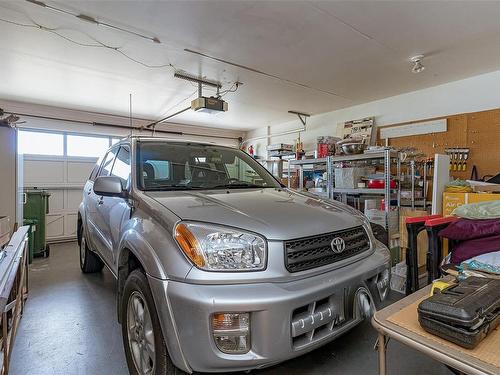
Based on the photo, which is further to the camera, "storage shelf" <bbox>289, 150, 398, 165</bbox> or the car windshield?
"storage shelf" <bbox>289, 150, 398, 165</bbox>

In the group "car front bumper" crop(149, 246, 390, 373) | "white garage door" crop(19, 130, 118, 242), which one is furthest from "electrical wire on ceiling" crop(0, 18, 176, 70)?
"car front bumper" crop(149, 246, 390, 373)

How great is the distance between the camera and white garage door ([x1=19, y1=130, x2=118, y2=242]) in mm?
6137

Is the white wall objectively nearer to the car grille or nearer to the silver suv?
the silver suv

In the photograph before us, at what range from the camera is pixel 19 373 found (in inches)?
68.7

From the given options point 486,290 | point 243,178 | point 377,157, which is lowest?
point 486,290

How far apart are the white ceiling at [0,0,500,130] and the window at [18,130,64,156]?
89 cm

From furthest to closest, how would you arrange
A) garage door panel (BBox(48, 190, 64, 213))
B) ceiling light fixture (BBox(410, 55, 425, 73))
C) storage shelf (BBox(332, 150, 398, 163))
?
garage door panel (BBox(48, 190, 64, 213)) < ceiling light fixture (BBox(410, 55, 425, 73)) < storage shelf (BBox(332, 150, 398, 163))

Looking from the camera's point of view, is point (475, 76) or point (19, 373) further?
point (475, 76)

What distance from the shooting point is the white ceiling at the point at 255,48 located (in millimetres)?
2738

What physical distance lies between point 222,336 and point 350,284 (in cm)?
66

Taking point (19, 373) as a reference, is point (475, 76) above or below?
above

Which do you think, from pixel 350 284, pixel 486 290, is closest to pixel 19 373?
pixel 350 284

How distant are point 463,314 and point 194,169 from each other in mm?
1802

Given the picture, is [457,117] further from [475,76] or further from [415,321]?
[415,321]
